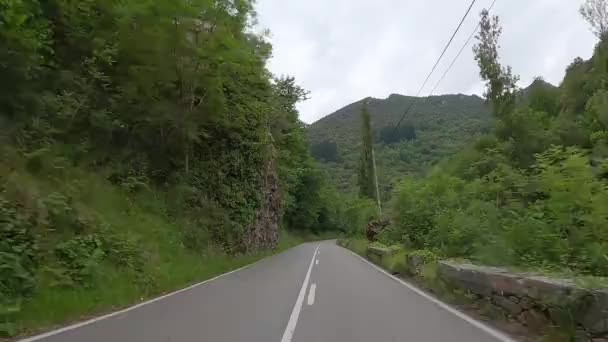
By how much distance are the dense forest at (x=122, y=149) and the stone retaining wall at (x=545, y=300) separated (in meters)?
7.41

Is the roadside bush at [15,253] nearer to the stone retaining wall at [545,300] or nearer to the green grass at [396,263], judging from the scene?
the stone retaining wall at [545,300]

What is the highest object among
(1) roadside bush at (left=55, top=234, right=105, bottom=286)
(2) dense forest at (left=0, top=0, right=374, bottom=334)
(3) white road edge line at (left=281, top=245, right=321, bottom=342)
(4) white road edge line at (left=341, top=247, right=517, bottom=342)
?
(2) dense forest at (left=0, top=0, right=374, bottom=334)

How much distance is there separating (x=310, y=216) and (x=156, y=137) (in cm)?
5369

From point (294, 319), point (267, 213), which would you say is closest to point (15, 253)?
point (294, 319)

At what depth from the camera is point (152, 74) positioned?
1747 centimetres

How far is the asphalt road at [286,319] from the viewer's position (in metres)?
6.70

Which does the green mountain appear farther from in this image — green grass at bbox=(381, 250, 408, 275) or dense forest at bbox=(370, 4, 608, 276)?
green grass at bbox=(381, 250, 408, 275)

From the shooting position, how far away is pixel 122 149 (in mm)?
19625

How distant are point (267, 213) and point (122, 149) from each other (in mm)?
18796

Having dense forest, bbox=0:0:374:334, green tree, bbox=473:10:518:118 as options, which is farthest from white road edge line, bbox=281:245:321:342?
green tree, bbox=473:10:518:118

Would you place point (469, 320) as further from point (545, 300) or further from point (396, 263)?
point (396, 263)

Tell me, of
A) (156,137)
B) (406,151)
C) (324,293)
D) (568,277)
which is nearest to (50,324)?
(324,293)

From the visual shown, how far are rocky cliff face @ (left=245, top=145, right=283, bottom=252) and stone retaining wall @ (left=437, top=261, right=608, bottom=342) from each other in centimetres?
2016

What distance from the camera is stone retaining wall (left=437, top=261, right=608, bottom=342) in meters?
5.58
